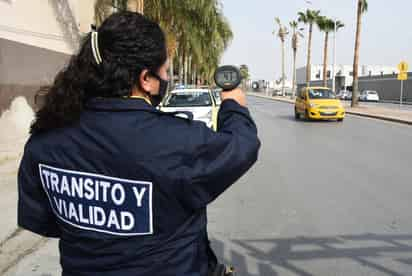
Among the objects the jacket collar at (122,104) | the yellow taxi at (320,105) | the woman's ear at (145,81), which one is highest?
the woman's ear at (145,81)

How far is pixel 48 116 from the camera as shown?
1.49 metres

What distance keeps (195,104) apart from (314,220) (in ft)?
29.1

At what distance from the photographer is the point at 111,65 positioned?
4.69ft

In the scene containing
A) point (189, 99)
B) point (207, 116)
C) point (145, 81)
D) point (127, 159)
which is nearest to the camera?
point (127, 159)

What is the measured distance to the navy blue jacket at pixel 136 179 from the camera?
134 cm

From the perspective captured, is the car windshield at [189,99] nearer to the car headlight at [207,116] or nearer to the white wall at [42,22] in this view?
the car headlight at [207,116]

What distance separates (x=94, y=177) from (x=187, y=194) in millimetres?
302

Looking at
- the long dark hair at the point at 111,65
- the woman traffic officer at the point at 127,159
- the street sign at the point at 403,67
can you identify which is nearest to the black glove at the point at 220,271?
the woman traffic officer at the point at 127,159

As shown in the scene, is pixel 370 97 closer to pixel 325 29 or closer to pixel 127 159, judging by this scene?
pixel 325 29

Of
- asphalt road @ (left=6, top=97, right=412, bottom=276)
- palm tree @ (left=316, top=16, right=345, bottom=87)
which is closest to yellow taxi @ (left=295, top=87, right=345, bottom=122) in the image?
asphalt road @ (left=6, top=97, right=412, bottom=276)

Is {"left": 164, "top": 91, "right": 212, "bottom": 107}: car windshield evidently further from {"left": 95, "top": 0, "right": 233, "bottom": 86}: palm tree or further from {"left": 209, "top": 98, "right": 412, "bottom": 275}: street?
{"left": 209, "top": 98, "right": 412, "bottom": 275}: street

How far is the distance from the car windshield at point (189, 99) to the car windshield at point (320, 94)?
7.94m

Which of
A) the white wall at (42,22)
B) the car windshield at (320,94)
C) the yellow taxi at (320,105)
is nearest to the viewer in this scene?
the white wall at (42,22)

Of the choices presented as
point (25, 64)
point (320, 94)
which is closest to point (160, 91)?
point (25, 64)
